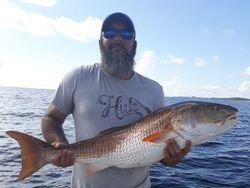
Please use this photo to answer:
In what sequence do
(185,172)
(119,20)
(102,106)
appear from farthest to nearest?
(185,172) < (119,20) < (102,106)

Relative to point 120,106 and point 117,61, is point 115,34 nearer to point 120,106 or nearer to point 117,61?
point 117,61

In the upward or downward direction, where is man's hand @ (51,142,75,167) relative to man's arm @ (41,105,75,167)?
downward

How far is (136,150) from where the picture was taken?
15.7 ft

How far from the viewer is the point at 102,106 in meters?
4.99

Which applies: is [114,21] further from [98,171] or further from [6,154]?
[6,154]

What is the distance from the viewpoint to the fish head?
472cm

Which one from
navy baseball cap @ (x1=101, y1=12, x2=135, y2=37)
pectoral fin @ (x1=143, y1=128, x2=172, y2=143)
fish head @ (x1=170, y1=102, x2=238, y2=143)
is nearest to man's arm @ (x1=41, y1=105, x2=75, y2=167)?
pectoral fin @ (x1=143, y1=128, x2=172, y2=143)

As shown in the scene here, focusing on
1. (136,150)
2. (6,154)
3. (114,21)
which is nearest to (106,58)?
(114,21)

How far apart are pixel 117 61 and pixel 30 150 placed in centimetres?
157

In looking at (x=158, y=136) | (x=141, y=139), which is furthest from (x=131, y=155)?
(x=158, y=136)

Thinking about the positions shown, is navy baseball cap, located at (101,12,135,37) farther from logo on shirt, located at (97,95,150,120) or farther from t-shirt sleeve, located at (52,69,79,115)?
logo on shirt, located at (97,95,150,120)

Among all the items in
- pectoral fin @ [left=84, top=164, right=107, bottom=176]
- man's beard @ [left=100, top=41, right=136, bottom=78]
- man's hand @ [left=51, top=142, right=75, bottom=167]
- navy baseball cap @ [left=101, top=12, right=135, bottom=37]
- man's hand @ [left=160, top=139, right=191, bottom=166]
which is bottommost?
pectoral fin @ [left=84, top=164, right=107, bottom=176]

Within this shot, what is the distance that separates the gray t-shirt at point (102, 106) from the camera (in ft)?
16.3

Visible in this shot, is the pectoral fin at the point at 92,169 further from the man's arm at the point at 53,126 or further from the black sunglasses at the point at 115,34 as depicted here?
the black sunglasses at the point at 115,34
